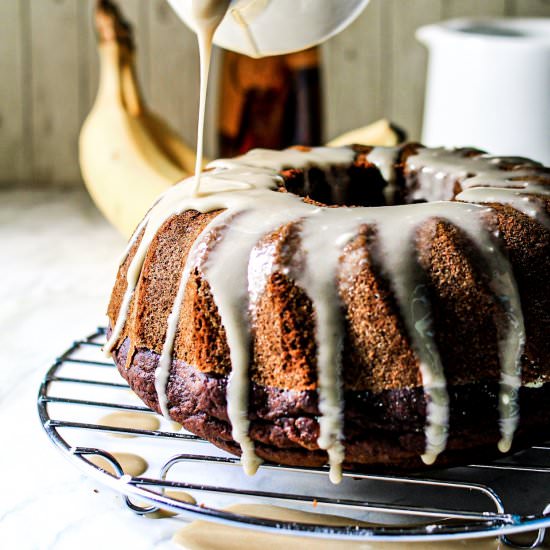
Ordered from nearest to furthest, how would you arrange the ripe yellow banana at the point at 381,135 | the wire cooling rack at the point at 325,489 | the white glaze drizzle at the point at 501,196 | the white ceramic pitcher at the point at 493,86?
the wire cooling rack at the point at 325,489 → the white glaze drizzle at the point at 501,196 → the ripe yellow banana at the point at 381,135 → the white ceramic pitcher at the point at 493,86

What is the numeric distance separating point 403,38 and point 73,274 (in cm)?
120

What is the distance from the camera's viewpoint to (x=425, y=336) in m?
0.85

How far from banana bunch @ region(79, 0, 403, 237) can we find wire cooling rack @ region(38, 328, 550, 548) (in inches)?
26.3

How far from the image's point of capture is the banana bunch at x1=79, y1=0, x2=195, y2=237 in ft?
5.61

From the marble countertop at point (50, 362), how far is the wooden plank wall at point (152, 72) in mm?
172

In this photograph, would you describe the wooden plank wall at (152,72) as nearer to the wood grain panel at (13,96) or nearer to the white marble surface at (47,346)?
the wood grain panel at (13,96)

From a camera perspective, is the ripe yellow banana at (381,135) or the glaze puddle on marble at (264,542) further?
the ripe yellow banana at (381,135)

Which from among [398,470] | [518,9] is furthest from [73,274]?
[518,9]

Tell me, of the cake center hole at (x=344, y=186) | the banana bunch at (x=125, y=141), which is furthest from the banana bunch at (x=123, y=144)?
the cake center hole at (x=344, y=186)

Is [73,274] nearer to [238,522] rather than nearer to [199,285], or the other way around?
[199,285]

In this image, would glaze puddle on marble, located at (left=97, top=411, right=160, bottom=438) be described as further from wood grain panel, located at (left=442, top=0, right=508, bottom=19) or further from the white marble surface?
wood grain panel, located at (left=442, top=0, right=508, bottom=19)

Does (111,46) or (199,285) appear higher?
(111,46)

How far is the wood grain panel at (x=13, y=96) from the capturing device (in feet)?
7.85

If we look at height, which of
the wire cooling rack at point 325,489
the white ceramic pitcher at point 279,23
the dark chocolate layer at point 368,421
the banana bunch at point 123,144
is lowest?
the wire cooling rack at point 325,489
